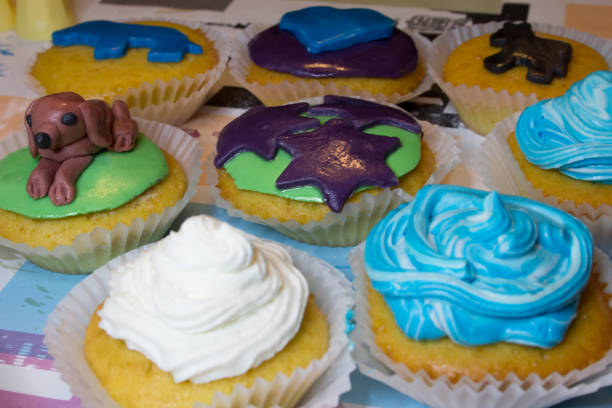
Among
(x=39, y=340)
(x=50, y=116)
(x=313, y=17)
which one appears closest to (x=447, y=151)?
(x=313, y=17)

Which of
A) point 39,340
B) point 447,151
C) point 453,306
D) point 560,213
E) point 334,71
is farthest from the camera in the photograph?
point 334,71

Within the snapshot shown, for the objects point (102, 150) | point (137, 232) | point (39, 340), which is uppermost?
point (102, 150)

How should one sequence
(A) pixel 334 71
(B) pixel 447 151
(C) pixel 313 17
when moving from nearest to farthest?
(B) pixel 447 151
(A) pixel 334 71
(C) pixel 313 17

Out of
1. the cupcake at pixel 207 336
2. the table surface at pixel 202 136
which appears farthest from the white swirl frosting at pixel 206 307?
the table surface at pixel 202 136

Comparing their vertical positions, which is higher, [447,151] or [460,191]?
[460,191]

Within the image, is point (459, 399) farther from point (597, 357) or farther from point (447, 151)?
point (447, 151)

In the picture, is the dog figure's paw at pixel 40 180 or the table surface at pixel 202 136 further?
the dog figure's paw at pixel 40 180

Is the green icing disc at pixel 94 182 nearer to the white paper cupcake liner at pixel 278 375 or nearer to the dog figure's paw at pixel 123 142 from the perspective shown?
the dog figure's paw at pixel 123 142

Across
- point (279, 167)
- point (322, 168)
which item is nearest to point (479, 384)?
point (322, 168)
